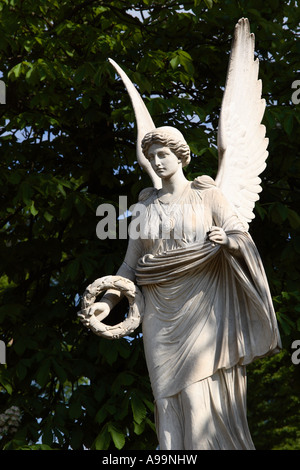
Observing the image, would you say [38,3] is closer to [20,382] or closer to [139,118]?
[139,118]

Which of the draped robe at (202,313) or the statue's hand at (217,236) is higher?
the statue's hand at (217,236)

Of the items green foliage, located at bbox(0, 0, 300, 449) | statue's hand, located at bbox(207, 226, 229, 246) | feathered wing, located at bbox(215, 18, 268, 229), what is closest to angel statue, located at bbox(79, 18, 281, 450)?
statue's hand, located at bbox(207, 226, 229, 246)

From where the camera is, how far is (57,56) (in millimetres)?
10820

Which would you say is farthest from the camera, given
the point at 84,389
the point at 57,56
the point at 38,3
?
the point at 57,56

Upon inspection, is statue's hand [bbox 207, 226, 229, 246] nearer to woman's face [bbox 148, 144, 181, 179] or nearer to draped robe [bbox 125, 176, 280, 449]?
draped robe [bbox 125, 176, 280, 449]

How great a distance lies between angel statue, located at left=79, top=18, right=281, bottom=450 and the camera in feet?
20.7

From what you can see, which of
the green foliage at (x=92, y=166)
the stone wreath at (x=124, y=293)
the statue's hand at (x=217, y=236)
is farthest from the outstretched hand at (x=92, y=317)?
the green foliage at (x=92, y=166)

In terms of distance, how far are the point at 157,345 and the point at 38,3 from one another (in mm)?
4993

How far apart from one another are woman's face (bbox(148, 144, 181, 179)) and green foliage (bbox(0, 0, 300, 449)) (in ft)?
8.13

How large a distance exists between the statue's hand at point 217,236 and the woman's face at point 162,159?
2.13ft

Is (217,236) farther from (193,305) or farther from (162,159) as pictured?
(162,159)

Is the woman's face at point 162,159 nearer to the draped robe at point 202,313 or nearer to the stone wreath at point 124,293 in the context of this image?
the draped robe at point 202,313

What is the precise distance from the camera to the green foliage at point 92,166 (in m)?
9.26
